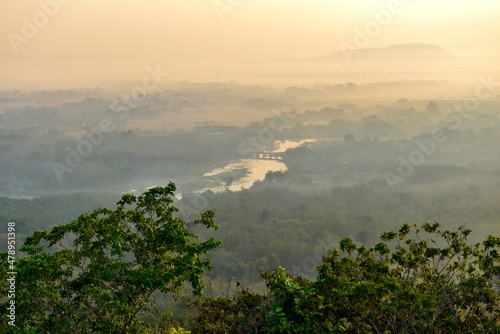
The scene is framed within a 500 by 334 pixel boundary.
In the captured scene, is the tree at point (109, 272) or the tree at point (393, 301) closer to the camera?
the tree at point (393, 301)

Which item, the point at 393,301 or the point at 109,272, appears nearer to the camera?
the point at 393,301

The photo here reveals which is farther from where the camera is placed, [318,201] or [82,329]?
[318,201]

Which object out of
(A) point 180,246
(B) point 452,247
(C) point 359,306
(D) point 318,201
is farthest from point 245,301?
(D) point 318,201

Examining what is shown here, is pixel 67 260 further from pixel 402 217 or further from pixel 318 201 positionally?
pixel 318 201

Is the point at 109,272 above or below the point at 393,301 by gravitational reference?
above

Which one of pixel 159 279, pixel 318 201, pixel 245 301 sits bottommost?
pixel 318 201

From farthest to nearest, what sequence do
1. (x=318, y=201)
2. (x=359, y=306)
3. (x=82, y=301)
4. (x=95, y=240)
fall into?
(x=318, y=201), (x=95, y=240), (x=82, y=301), (x=359, y=306)

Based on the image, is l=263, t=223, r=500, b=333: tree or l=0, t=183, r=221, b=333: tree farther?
l=0, t=183, r=221, b=333: tree

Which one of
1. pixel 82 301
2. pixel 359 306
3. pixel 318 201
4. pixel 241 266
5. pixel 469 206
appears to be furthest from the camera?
pixel 318 201
